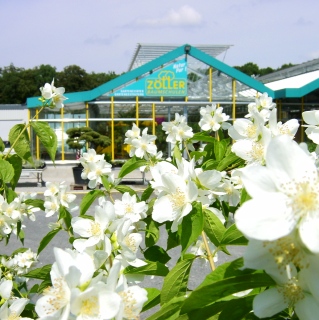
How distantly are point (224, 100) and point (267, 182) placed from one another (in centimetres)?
1809

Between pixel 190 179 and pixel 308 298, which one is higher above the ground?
pixel 190 179

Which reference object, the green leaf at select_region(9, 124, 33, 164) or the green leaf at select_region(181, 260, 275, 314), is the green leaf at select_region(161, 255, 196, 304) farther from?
the green leaf at select_region(9, 124, 33, 164)

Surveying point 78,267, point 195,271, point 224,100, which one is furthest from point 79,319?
point 224,100

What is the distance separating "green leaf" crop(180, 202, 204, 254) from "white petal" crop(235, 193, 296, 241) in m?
0.52

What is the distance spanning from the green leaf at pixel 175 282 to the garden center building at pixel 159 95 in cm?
1572

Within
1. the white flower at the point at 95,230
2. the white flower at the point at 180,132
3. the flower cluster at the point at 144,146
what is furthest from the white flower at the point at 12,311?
the white flower at the point at 180,132

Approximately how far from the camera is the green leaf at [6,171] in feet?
6.63

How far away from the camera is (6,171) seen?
204cm

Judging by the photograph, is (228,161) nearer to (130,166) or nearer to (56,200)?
(130,166)

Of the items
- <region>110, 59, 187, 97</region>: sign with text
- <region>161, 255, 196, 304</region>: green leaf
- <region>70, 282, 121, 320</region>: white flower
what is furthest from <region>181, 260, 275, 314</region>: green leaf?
<region>110, 59, 187, 97</region>: sign with text

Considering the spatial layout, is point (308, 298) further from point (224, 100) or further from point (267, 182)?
point (224, 100)

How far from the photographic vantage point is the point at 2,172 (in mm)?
2035

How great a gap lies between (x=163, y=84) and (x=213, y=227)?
1643 cm

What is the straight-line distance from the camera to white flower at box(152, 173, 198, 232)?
1.16 meters
